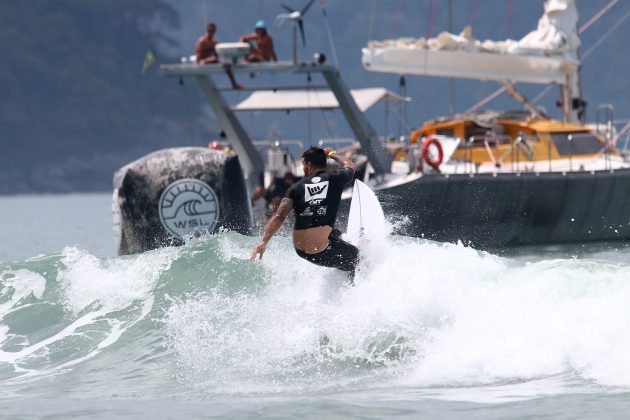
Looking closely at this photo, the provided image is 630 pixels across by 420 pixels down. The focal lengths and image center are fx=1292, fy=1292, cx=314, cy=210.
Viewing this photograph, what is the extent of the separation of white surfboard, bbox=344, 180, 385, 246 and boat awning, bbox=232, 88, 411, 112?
45.9ft

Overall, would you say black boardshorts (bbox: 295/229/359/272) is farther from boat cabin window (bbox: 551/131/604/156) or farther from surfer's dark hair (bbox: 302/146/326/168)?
boat cabin window (bbox: 551/131/604/156)

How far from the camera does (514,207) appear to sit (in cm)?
2303

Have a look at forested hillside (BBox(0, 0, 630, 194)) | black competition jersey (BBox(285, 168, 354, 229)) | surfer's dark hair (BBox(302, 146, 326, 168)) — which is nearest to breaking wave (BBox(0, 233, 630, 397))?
black competition jersey (BBox(285, 168, 354, 229))

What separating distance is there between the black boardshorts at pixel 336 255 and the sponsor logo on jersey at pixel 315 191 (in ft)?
1.15

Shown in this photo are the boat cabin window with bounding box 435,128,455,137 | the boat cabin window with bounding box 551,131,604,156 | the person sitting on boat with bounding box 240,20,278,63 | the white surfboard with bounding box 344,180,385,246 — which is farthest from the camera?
the boat cabin window with bounding box 435,128,455,137

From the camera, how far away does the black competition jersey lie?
416 inches

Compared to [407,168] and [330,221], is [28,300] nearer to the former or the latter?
[330,221]

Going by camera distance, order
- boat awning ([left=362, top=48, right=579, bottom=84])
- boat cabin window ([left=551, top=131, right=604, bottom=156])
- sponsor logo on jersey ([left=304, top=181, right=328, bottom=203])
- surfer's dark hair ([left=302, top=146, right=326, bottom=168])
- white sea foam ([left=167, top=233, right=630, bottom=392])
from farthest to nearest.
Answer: boat awning ([left=362, top=48, right=579, bottom=84]) < boat cabin window ([left=551, top=131, right=604, bottom=156]) < surfer's dark hair ([left=302, top=146, right=326, bottom=168]) < sponsor logo on jersey ([left=304, top=181, right=328, bottom=203]) < white sea foam ([left=167, top=233, right=630, bottom=392])

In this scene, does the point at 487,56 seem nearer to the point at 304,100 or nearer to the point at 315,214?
the point at 304,100

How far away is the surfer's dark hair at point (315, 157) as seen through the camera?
35.1 feet

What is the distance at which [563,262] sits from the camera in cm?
1222

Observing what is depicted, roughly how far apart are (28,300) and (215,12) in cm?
14349

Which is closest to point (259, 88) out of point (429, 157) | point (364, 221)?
point (429, 157)

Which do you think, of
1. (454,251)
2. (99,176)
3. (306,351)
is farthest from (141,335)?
(99,176)
